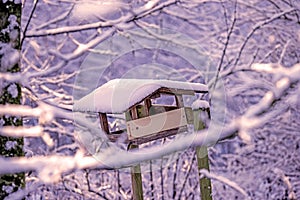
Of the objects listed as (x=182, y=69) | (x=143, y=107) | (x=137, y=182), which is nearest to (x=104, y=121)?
(x=143, y=107)

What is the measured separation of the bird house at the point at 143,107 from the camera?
1826 mm

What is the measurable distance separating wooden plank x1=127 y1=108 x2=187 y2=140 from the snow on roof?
0.10 meters

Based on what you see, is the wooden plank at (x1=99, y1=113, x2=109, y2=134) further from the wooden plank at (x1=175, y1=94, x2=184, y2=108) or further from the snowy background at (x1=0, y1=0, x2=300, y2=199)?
the snowy background at (x1=0, y1=0, x2=300, y2=199)

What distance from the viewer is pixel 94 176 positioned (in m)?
4.70

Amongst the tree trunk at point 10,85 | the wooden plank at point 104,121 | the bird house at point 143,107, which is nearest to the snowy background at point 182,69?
the wooden plank at point 104,121

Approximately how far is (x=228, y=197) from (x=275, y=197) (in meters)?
0.63

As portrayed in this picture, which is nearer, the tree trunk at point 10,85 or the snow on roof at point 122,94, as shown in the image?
the tree trunk at point 10,85

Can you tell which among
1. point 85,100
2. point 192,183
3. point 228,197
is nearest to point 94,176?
point 192,183

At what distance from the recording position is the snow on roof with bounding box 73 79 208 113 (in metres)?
1.82

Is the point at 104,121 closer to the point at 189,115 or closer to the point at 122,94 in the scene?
the point at 122,94

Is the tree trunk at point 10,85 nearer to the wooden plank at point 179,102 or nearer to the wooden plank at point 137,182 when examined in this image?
the wooden plank at point 179,102

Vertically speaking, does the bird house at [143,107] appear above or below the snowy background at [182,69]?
below

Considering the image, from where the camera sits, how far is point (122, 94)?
1.86 meters

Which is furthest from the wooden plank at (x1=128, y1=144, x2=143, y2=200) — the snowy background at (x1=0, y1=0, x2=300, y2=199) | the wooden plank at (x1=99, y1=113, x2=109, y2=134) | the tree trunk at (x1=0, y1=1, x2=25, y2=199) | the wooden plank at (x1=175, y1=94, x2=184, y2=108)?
the snowy background at (x1=0, y1=0, x2=300, y2=199)
